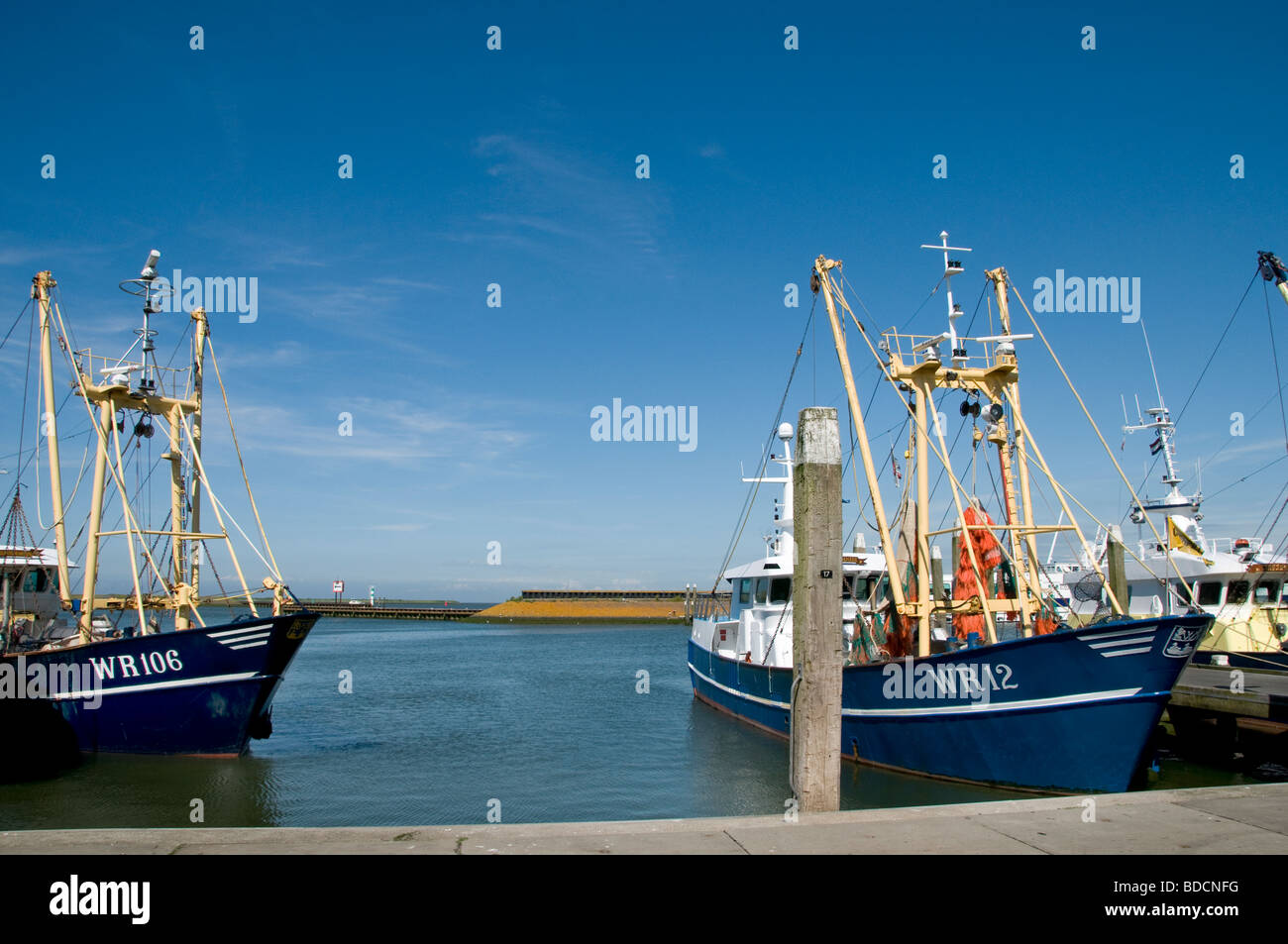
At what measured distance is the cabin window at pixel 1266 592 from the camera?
2461cm

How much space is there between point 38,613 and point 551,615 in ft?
256

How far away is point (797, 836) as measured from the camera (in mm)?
6715

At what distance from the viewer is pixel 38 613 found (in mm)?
23844

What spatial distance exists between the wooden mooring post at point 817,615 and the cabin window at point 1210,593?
75.5ft

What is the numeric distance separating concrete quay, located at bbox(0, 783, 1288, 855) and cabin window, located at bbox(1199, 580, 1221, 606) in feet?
70.6

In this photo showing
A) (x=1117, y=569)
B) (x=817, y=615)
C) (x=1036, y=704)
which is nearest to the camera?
(x=817, y=615)

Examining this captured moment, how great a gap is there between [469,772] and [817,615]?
13069 mm

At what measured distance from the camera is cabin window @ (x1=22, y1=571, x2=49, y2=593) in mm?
23828

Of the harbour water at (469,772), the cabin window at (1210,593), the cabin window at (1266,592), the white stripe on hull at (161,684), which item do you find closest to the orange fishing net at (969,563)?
the harbour water at (469,772)

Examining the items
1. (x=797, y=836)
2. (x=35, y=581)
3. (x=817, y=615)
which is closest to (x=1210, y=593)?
(x=817, y=615)

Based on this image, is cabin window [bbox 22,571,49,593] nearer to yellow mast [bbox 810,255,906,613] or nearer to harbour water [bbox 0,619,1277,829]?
harbour water [bbox 0,619,1277,829]

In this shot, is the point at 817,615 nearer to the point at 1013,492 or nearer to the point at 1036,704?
the point at 1036,704

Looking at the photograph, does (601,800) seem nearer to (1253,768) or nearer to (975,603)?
(975,603)
